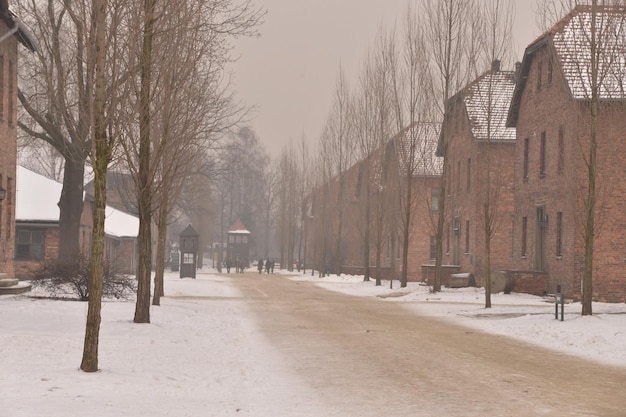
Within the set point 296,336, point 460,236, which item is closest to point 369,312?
point 296,336

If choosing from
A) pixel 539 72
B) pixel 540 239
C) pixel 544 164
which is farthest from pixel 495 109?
pixel 540 239

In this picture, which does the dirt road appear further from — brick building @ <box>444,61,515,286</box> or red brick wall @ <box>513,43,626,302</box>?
brick building @ <box>444,61,515,286</box>

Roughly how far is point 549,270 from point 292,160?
186 feet

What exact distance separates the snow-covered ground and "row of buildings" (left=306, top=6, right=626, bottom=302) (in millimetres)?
4407

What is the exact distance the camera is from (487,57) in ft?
96.1

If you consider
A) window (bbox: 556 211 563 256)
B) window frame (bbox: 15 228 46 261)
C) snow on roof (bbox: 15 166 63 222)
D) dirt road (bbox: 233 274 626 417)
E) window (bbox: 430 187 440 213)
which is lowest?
dirt road (bbox: 233 274 626 417)

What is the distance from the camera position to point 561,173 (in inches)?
1325

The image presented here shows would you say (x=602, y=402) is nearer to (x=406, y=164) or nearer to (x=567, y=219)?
(x=567, y=219)

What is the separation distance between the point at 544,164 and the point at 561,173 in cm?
260

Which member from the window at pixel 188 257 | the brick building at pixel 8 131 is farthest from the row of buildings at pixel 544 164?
the window at pixel 188 257

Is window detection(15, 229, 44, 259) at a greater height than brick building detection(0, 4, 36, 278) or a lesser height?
lesser

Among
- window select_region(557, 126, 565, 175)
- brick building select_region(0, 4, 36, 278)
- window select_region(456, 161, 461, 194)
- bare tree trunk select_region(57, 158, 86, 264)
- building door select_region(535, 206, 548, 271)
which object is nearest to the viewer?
brick building select_region(0, 4, 36, 278)

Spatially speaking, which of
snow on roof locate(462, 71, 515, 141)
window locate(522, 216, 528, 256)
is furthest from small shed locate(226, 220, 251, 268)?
window locate(522, 216, 528, 256)

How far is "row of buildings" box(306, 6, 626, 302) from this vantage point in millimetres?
24484
